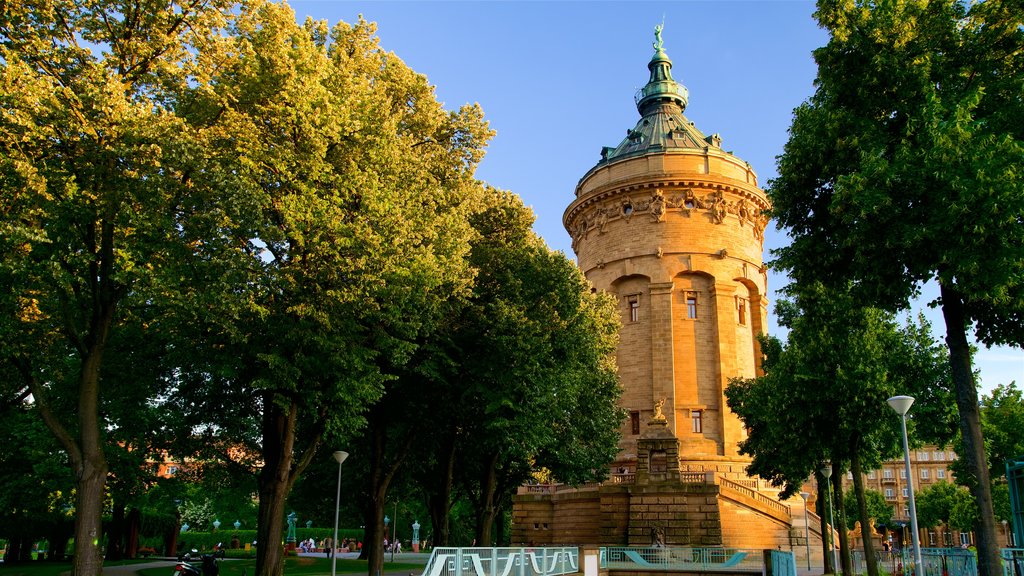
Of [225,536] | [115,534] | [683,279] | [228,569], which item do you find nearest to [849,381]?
[683,279]

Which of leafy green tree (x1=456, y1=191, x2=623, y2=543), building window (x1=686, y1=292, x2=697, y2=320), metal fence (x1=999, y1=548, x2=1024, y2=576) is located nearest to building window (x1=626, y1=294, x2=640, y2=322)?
building window (x1=686, y1=292, x2=697, y2=320)

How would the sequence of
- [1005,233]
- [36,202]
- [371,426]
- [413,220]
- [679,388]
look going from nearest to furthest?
[1005,233] → [36,202] → [413,220] → [371,426] → [679,388]

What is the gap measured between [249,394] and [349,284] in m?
7.30

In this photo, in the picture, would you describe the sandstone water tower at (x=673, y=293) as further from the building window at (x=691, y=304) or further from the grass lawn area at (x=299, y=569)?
the grass lawn area at (x=299, y=569)

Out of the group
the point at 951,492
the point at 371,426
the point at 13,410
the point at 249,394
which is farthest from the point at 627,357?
the point at 951,492

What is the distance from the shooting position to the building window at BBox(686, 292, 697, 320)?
1916 inches

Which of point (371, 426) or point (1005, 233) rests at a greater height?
point (1005, 233)

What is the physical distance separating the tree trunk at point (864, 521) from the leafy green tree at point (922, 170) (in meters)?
6.75

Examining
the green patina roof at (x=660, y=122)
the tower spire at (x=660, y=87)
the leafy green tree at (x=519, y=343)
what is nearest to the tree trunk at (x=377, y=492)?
the leafy green tree at (x=519, y=343)

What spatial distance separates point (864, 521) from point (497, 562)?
40.8 ft

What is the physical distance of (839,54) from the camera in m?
17.5

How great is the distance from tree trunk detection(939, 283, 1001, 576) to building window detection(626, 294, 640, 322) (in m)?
33.1

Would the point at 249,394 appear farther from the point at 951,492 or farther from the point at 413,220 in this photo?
the point at 951,492

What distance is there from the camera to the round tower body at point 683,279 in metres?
46.9
